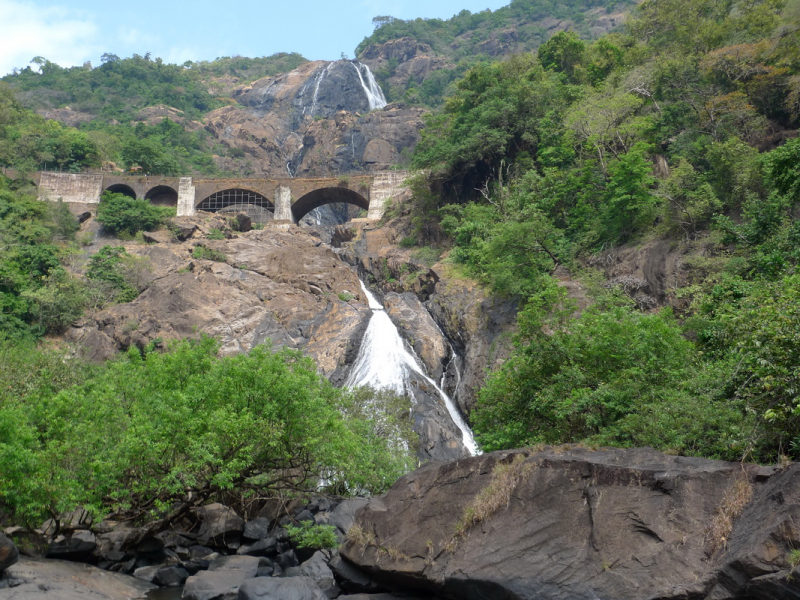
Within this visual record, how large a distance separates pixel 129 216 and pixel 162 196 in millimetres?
9602

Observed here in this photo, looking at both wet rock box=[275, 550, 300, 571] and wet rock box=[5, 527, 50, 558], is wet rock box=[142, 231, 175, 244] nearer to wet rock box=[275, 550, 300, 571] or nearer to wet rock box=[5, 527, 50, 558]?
wet rock box=[5, 527, 50, 558]

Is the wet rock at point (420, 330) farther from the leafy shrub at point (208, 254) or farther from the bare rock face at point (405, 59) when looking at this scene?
the bare rock face at point (405, 59)

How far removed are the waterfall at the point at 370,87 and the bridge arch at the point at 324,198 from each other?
41.3 metres

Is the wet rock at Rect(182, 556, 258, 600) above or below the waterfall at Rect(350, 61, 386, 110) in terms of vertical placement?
below

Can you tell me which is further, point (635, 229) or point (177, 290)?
point (177, 290)

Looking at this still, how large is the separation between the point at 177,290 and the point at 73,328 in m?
6.78

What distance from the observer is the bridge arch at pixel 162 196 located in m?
49.8

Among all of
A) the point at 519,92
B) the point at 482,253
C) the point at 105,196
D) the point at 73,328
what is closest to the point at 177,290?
the point at 73,328

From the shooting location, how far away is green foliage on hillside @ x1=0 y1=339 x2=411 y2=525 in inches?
512

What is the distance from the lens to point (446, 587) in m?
10.2

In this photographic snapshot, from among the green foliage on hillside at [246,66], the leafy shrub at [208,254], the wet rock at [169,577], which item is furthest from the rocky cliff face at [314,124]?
the wet rock at [169,577]

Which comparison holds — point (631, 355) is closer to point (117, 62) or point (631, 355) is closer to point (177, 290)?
point (177, 290)

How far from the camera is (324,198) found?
4894cm

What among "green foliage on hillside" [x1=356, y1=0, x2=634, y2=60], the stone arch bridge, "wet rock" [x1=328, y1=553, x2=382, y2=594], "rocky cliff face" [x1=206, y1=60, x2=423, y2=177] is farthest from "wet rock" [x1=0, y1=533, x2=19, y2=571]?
"green foliage on hillside" [x1=356, y1=0, x2=634, y2=60]
